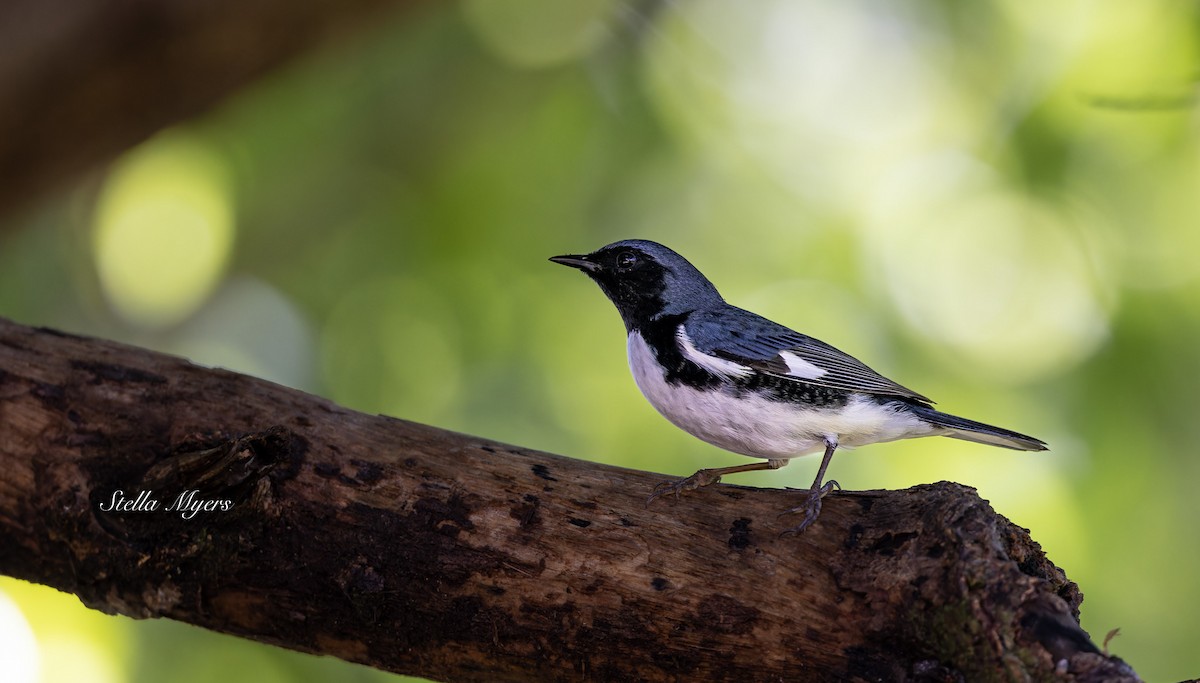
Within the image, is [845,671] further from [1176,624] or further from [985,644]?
[1176,624]

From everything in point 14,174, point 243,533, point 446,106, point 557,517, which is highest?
point 446,106

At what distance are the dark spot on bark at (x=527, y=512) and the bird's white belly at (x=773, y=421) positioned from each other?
3.14ft

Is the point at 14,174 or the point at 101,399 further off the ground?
the point at 14,174

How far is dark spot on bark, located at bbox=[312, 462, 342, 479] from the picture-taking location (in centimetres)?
392

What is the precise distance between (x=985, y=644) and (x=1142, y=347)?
491 centimetres

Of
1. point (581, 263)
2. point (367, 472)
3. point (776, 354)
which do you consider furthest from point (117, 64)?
point (776, 354)

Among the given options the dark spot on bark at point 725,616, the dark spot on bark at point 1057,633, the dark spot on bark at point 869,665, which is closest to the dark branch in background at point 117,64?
the dark spot on bark at point 725,616

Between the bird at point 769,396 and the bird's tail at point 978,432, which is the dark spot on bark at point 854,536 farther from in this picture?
the bird's tail at point 978,432

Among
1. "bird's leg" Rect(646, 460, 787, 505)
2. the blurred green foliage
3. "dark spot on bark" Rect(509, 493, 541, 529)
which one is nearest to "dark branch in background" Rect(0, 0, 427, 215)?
Result: the blurred green foliage

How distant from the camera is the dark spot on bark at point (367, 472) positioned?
12.9ft

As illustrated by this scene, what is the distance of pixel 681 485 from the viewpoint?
13.3 ft

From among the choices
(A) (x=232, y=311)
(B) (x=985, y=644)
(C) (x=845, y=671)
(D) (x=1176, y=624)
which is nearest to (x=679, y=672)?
(C) (x=845, y=671)

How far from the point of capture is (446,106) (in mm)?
9266

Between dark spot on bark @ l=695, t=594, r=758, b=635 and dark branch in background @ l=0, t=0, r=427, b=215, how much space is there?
4.77 meters
